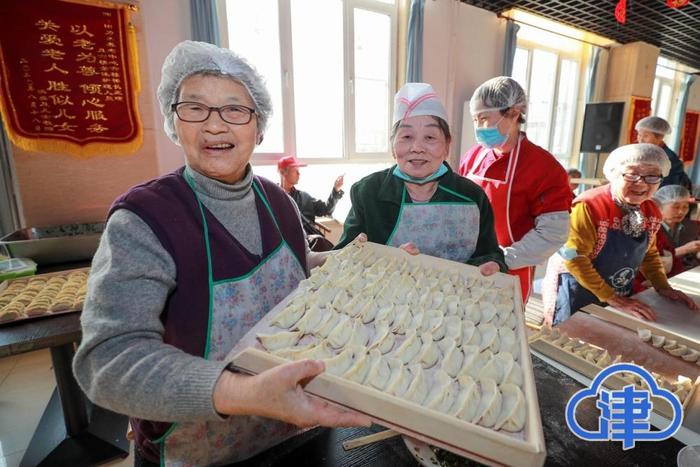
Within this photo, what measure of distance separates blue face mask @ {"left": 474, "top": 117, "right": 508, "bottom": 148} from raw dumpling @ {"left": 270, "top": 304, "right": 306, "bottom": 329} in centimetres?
174

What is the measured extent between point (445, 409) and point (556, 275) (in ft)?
7.01

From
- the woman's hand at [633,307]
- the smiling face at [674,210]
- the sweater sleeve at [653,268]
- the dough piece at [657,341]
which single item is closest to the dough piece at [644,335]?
the dough piece at [657,341]

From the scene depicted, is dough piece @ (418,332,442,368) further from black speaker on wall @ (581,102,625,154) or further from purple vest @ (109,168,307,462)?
black speaker on wall @ (581,102,625,154)

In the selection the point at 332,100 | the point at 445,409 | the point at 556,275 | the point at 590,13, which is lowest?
the point at 556,275

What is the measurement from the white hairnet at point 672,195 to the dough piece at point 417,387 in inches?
151

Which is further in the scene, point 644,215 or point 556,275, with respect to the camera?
point 556,275

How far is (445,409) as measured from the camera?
70 cm

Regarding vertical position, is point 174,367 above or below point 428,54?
below

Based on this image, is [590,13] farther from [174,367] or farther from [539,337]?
[174,367]

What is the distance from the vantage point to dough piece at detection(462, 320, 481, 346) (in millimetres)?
978

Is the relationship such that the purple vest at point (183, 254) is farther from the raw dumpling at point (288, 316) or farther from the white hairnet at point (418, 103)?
the white hairnet at point (418, 103)

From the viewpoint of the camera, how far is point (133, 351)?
712 millimetres

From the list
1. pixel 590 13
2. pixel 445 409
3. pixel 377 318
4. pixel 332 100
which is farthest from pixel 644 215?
pixel 590 13

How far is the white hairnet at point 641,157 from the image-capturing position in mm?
2039
